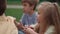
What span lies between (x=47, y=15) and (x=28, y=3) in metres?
1.62

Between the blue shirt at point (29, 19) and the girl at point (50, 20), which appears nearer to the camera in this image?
the girl at point (50, 20)

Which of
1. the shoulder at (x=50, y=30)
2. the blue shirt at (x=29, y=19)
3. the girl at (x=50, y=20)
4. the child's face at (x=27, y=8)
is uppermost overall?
the child's face at (x=27, y=8)

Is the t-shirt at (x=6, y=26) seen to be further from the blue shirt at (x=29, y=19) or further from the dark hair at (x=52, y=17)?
the blue shirt at (x=29, y=19)

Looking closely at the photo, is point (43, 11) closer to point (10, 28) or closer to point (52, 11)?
point (52, 11)

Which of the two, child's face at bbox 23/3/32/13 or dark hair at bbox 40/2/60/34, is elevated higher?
child's face at bbox 23/3/32/13

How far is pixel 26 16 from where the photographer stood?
3938 mm

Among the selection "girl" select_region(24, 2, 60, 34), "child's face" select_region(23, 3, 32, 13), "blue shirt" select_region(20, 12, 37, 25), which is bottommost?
"girl" select_region(24, 2, 60, 34)

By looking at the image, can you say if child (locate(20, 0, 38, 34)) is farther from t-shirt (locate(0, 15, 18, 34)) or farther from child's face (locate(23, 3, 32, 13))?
t-shirt (locate(0, 15, 18, 34))

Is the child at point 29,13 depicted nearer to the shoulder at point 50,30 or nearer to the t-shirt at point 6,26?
the t-shirt at point 6,26

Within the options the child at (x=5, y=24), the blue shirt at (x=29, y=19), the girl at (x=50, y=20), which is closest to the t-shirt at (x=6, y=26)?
the child at (x=5, y=24)

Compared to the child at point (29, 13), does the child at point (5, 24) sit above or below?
below

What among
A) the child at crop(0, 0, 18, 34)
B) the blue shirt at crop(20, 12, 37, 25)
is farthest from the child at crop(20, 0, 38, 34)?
the child at crop(0, 0, 18, 34)

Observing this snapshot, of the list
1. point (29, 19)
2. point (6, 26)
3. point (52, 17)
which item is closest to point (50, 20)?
point (52, 17)

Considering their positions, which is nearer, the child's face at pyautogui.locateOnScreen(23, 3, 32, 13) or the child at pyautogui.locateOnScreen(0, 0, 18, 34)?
the child at pyautogui.locateOnScreen(0, 0, 18, 34)
